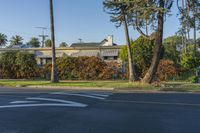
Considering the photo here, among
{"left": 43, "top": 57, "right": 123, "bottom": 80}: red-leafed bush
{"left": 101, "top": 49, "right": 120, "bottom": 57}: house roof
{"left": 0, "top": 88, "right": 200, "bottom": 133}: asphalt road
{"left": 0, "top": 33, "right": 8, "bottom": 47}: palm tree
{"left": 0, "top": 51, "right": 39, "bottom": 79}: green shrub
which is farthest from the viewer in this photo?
{"left": 0, "top": 33, "right": 8, "bottom": 47}: palm tree

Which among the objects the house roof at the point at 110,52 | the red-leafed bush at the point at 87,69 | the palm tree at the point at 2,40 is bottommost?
the red-leafed bush at the point at 87,69

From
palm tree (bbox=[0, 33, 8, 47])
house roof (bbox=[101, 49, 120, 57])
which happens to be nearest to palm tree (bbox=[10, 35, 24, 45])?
palm tree (bbox=[0, 33, 8, 47])

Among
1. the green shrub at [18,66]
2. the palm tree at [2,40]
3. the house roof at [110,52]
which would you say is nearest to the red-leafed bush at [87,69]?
the green shrub at [18,66]

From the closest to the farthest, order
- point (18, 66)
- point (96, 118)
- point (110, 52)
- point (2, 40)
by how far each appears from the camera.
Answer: point (96, 118) → point (18, 66) → point (110, 52) → point (2, 40)

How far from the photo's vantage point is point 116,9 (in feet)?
83.1

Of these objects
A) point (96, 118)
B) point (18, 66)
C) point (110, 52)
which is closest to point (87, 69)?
point (18, 66)

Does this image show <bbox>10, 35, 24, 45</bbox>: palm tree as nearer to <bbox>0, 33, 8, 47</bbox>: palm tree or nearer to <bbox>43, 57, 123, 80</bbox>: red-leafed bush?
<bbox>0, 33, 8, 47</bbox>: palm tree

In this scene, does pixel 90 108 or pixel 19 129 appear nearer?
pixel 19 129

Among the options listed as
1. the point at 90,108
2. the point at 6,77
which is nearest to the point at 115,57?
the point at 6,77

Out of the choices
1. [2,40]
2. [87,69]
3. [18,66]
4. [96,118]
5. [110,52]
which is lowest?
[96,118]

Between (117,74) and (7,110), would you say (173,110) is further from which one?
(117,74)

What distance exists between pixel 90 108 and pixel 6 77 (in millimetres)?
25928

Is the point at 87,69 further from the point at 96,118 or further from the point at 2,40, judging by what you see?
the point at 2,40

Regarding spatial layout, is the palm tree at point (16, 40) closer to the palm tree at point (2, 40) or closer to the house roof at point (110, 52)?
the palm tree at point (2, 40)
